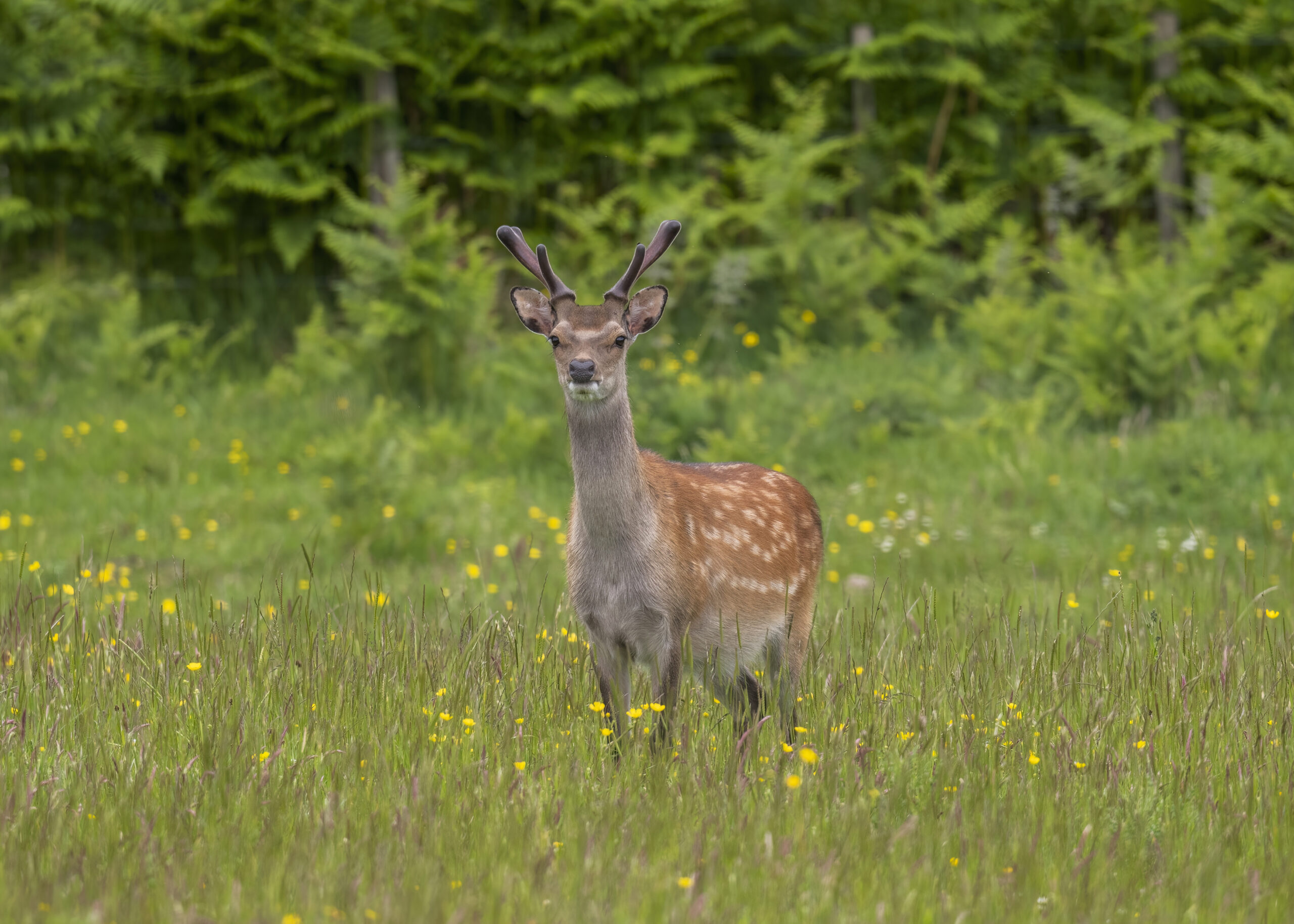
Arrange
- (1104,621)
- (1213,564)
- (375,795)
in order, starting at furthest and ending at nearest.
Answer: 1. (1213,564)
2. (1104,621)
3. (375,795)

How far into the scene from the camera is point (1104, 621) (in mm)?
6191

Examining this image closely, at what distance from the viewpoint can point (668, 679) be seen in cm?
468

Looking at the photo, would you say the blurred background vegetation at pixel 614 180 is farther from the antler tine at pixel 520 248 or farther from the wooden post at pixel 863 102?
the antler tine at pixel 520 248

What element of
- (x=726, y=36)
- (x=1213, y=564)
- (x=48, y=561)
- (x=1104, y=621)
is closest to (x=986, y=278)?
(x=726, y=36)

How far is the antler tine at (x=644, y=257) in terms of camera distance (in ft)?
15.7

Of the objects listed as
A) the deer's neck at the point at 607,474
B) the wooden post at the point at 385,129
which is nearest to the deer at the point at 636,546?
the deer's neck at the point at 607,474

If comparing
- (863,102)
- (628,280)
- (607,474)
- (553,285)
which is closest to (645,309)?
(628,280)

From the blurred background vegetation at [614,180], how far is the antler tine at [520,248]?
554 cm

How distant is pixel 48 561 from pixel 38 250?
6016mm

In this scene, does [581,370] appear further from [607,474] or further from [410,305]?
[410,305]

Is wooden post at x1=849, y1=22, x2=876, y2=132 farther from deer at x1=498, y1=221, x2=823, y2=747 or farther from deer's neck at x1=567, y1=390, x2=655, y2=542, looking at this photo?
deer's neck at x1=567, y1=390, x2=655, y2=542

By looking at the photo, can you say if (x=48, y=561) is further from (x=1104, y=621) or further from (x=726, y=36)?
(x=726, y=36)

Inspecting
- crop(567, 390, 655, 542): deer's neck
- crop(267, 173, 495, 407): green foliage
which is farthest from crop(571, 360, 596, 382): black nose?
crop(267, 173, 495, 407): green foliage

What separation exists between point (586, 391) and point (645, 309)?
1.53 ft
